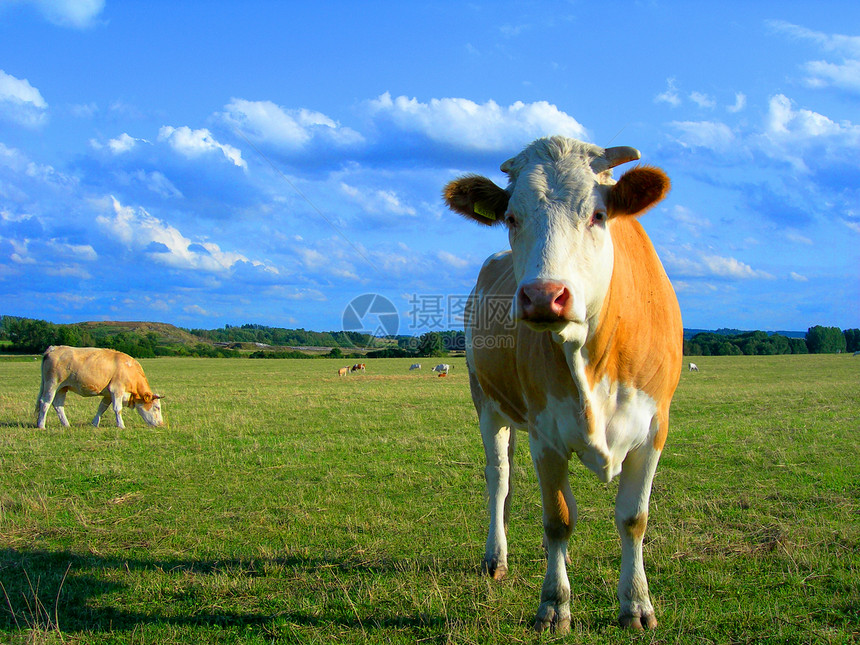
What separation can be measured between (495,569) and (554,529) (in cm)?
95

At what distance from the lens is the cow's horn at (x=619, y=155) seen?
3295 mm

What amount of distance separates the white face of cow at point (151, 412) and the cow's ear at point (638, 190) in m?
12.9

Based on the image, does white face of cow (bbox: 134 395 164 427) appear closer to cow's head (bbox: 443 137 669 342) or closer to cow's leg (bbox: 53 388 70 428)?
cow's leg (bbox: 53 388 70 428)

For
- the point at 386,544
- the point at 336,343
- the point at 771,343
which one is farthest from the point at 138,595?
the point at 336,343

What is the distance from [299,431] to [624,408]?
967 cm

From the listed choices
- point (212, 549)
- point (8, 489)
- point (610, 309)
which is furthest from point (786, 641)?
point (8, 489)

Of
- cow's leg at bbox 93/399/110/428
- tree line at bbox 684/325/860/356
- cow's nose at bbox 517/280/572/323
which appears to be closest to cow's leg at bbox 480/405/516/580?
cow's nose at bbox 517/280/572/323

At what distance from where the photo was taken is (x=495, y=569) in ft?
14.8

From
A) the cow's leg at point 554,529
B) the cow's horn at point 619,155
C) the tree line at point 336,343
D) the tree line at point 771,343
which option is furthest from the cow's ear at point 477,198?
the tree line at point 771,343

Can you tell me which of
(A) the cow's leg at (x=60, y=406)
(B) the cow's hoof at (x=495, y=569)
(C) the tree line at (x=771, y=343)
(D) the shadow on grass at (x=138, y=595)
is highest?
(C) the tree line at (x=771, y=343)

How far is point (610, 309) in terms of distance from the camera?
11.2 feet

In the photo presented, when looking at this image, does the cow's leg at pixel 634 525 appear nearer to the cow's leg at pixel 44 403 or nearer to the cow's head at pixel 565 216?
the cow's head at pixel 565 216

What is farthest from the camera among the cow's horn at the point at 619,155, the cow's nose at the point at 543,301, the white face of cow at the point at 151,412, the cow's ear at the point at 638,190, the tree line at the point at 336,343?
the tree line at the point at 336,343

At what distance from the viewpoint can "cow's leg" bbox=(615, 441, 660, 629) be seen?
3648mm
